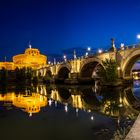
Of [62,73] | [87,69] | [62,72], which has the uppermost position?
[62,72]

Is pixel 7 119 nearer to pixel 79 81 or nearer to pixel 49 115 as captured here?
pixel 49 115

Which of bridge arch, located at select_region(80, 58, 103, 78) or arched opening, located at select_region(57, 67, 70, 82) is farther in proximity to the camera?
arched opening, located at select_region(57, 67, 70, 82)

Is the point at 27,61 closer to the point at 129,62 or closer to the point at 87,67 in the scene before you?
the point at 87,67

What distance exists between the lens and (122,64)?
4947 centimetres

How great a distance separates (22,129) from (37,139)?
9.28ft

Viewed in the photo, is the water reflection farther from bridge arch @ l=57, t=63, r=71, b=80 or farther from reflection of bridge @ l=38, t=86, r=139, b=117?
bridge arch @ l=57, t=63, r=71, b=80

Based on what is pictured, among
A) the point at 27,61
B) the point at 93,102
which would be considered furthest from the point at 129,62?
the point at 27,61

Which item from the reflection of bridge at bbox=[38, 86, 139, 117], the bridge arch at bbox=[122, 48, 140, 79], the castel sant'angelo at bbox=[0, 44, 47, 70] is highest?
the castel sant'angelo at bbox=[0, 44, 47, 70]

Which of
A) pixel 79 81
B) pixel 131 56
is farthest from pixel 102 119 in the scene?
pixel 79 81

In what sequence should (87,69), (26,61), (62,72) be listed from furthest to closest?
1. (26,61)
2. (62,72)
3. (87,69)

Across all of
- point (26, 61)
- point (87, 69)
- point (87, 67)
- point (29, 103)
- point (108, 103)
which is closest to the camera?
point (108, 103)

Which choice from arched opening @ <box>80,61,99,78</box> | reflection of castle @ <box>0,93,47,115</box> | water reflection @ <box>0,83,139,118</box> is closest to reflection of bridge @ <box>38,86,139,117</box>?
water reflection @ <box>0,83,139,118</box>

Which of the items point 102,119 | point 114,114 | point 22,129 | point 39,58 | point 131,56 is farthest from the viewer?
point 39,58

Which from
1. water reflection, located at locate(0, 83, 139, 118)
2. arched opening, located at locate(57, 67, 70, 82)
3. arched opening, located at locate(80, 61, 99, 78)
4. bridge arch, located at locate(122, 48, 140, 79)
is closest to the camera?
water reflection, located at locate(0, 83, 139, 118)
